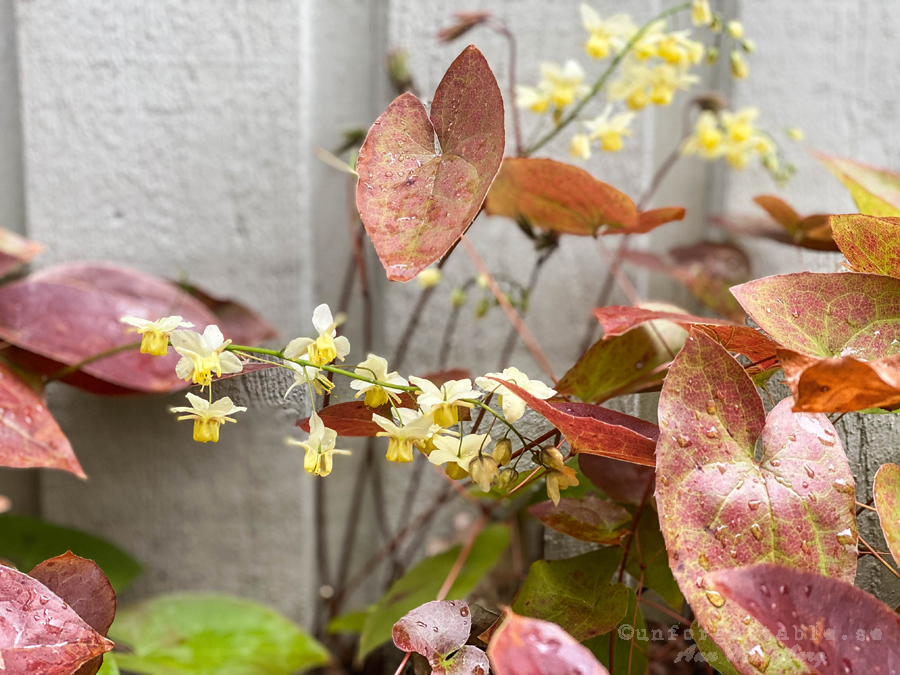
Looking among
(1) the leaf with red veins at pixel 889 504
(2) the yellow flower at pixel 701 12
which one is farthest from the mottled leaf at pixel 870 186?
(1) the leaf with red veins at pixel 889 504

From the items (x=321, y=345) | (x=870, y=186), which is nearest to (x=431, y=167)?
(x=321, y=345)

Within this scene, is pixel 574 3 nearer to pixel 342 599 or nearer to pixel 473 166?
pixel 473 166

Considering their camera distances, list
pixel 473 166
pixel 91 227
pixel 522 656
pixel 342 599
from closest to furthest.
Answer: pixel 522 656, pixel 473 166, pixel 91 227, pixel 342 599

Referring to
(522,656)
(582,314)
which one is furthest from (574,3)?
(522,656)

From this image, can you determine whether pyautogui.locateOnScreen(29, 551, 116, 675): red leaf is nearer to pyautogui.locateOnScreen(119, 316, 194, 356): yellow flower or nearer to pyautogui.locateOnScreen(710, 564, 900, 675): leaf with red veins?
pyautogui.locateOnScreen(119, 316, 194, 356): yellow flower

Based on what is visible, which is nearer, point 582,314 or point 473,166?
point 473,166

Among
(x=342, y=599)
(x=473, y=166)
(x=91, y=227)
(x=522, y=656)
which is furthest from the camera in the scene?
(x=342, y=599)

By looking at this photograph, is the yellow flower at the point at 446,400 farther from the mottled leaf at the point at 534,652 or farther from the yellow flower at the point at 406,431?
the mottled leaf at the point at 534,652

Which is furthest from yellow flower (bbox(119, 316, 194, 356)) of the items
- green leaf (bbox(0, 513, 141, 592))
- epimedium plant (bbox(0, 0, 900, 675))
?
green leaf (bbox(0, 513, 141, 592))
